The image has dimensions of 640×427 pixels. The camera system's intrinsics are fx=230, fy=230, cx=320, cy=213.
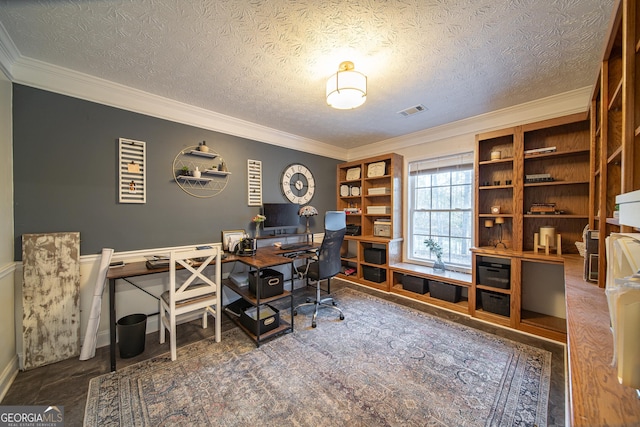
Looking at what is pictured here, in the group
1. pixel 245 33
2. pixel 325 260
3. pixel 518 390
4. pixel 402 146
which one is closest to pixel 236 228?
pixel 325 260

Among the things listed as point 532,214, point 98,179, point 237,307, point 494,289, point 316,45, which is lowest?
point 237,307

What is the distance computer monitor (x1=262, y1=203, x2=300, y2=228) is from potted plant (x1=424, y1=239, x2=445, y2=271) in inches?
85.1

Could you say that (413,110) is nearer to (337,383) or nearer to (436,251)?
(436,251)

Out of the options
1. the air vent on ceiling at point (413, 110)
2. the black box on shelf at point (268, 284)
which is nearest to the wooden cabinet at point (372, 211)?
the air vent on ceiling at point (413, 110)

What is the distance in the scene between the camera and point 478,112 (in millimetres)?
2971

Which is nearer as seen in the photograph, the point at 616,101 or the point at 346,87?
the point at 616,101

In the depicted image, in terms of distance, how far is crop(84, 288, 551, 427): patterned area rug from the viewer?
1528mm

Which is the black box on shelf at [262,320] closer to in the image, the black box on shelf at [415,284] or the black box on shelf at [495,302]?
the black box on shelf at [415,284]

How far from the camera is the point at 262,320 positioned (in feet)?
7.85

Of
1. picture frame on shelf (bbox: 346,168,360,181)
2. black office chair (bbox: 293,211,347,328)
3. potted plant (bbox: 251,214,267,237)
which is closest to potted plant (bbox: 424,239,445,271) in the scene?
black office chair (bbox: 293,211,347,328)

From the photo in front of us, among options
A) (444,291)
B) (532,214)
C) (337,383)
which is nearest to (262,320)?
(337,383)

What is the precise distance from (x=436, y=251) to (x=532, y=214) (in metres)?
1.28

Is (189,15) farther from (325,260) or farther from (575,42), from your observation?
(575,42)

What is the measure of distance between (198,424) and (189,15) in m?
2.66
